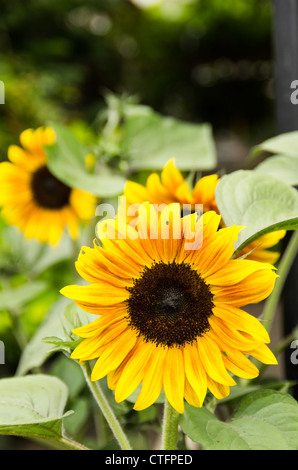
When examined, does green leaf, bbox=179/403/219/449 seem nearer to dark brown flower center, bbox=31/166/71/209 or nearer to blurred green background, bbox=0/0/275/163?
dark brown flower center, bbox=31/166/71/209

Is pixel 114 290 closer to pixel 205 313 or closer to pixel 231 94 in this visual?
pixel 205 313

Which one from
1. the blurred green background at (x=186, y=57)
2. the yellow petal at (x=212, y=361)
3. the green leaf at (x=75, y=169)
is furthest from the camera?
the blurred green background at (x=186, y=57)

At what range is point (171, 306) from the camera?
0.18 m

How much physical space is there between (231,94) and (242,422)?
239cm

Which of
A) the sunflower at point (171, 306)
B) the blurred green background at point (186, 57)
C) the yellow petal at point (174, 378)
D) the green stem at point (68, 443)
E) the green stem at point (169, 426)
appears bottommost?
the green stem at point (68, 443)

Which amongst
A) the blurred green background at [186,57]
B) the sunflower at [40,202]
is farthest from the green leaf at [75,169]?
the blurred green background at [186,57]

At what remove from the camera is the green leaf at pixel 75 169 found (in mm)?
280

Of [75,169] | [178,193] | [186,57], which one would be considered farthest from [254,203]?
[186,57]

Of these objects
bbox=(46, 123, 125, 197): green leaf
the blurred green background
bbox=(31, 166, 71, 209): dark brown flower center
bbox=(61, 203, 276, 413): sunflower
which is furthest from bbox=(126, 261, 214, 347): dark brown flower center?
the blurred green background

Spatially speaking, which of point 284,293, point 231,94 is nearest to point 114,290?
point 284,293

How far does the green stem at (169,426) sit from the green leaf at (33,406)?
0.12 ft

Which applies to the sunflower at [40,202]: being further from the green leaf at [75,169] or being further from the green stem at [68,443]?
the green stem at [68,443]

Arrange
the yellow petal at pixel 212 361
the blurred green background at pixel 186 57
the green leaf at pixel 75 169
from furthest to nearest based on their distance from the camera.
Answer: the blurred green background at pixel 186 57 < the green leaf at pixel 75 169 < the yellow petal at pixel 212 361

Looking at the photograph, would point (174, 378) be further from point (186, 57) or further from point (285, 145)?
point (186, 57)
